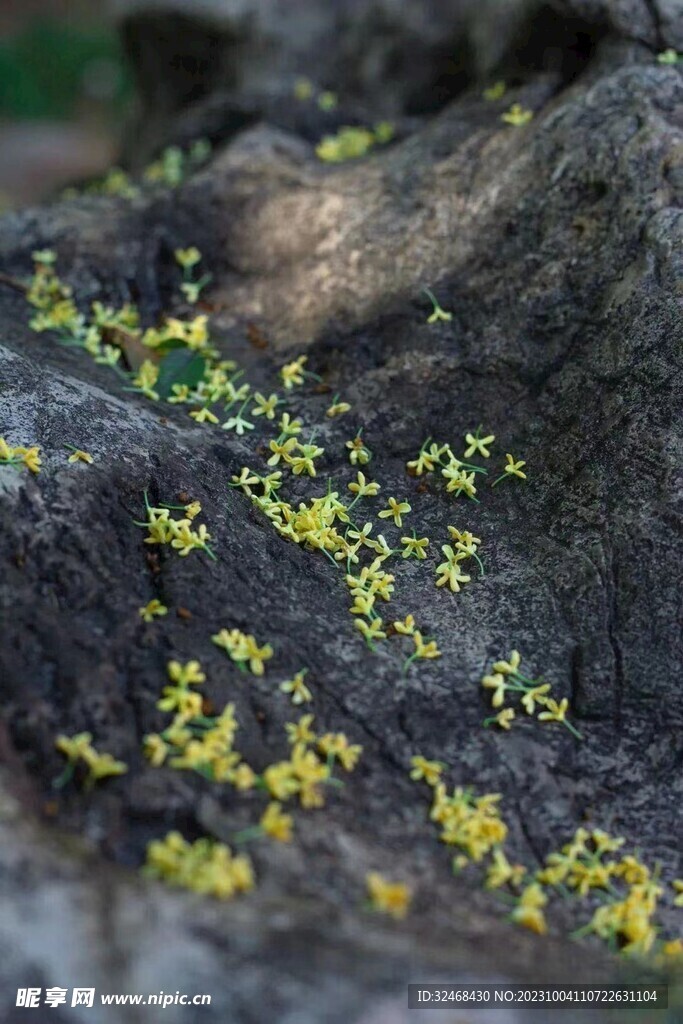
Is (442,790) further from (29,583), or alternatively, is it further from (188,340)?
(188,340)

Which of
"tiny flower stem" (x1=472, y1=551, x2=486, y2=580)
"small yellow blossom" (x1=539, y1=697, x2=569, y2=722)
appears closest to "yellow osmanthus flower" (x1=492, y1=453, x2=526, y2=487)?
"tiny flower stem" (x1=472, y1=551, x2=486, y2=580)

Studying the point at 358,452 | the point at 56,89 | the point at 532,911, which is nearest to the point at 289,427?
the point at 358,452

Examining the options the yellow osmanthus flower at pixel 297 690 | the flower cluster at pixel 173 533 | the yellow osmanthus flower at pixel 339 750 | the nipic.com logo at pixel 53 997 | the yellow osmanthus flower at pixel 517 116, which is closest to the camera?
the nipic.com logo at pixel 53 997

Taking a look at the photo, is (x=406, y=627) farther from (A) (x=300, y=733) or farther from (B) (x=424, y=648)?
(A) (x=300, y=733)

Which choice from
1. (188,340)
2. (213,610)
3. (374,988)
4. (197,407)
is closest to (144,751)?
(213,610)

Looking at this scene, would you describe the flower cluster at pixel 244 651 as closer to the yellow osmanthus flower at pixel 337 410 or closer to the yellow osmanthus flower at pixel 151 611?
the yellow osmanthus flower at pixel 151 611

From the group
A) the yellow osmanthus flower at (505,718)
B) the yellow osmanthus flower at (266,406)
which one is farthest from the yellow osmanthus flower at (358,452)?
the yellow osmanthus flower at (505,718)

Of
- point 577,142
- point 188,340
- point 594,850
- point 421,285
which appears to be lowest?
point 594,850
